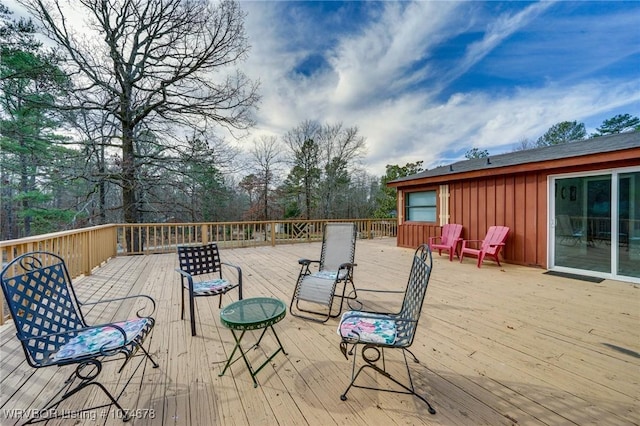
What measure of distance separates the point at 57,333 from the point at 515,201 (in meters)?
7.30

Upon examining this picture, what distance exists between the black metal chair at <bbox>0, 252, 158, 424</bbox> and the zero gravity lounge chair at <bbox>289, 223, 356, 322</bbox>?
1.60m

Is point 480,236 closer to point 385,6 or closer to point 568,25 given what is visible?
point 568,25

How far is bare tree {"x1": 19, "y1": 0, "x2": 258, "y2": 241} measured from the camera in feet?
23.7

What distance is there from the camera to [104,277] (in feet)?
15.3

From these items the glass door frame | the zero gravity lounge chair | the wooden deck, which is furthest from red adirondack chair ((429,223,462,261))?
the zero gravity lounge chair

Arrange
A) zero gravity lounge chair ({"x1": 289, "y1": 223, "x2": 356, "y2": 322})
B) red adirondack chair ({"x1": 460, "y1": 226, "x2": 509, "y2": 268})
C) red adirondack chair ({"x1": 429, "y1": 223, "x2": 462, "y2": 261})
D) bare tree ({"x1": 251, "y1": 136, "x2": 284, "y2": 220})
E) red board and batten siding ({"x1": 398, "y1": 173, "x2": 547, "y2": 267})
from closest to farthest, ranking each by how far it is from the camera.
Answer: zero gravity lounge chair ({"x1": 289, "y1": 223, "x2": 356, "y2": 322}) < red board and batten siding ({"x1": 398, "y1": 173, "x2": 547, "y2": 267}) < red adirondack chair ({"x1": 460, "y1": 226, "x2": 509, "y2": 268}) < red adirondack chair ({"x1": 429, "y1": 223, "x2": 462, "y2": 261}) < bare tree ({"x1": 251, "y1": 136, "x2": 284, "y2": 220})

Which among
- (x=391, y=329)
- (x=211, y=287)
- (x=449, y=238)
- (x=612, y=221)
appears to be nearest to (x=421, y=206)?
(x=449, y=238)

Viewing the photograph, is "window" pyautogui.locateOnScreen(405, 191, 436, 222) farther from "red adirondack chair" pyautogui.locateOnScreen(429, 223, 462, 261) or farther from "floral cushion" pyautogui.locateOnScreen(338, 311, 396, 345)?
"floral cushion" pyautogui.locateOnScreen(338, 311, 396, 345)

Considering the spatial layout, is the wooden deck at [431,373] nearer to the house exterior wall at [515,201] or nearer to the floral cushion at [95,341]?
the floral cushion at [95,341]

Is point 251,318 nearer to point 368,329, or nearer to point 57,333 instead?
point 368,329

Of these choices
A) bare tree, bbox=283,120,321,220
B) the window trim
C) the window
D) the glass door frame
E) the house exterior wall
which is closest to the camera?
the glass door frame

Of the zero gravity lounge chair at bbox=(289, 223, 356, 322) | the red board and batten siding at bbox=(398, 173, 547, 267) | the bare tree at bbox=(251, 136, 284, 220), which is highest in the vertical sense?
the bare tree at bbox=(251, 136, 284, 220)

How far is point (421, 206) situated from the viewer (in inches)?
310

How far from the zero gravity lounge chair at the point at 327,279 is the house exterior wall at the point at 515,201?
14.2ft
